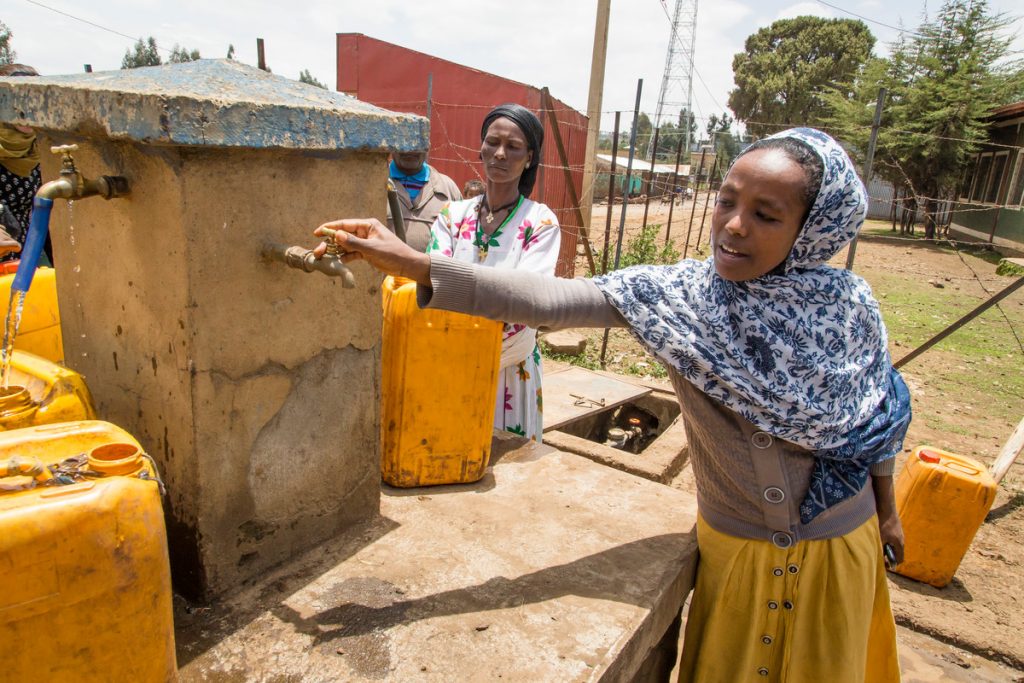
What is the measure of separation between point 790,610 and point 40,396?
5.63ft

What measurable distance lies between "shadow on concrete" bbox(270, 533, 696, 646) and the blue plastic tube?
2.63 ft

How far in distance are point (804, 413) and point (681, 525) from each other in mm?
558

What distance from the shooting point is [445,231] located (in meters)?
2.43

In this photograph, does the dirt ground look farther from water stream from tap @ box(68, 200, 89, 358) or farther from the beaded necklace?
water stream from tap @ box(68, 200, 89, 358)

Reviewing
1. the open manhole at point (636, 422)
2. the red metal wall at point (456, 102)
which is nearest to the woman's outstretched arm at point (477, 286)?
the open manhole at point (636, 422)

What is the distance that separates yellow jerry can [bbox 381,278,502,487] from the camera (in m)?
1.79

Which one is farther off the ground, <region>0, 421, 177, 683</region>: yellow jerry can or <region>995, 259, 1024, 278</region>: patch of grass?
<region>995, 259, 1024, 278</region>: patch of grass

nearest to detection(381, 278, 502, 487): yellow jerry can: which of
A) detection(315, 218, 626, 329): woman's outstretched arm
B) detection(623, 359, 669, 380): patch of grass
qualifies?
detection(315, 218, 626, 329): woman's outstretched arm

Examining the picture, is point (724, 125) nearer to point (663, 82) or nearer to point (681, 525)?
point (663, 82)

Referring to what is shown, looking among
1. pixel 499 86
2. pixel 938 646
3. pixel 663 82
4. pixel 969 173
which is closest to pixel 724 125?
pixel 663 82

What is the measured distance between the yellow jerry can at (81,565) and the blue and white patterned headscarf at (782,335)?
1015 millimetres

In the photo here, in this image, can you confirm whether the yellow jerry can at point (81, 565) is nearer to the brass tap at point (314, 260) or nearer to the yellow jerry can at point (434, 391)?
the brass tap at point (314, 260)

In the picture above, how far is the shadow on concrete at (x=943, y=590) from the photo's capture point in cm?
319

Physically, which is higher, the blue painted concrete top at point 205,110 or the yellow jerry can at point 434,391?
the blue painted concrete top at point 205,110
